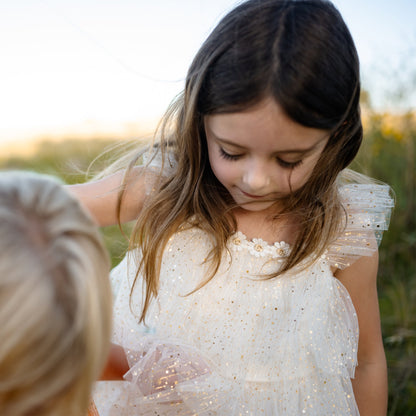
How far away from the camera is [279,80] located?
102 cm

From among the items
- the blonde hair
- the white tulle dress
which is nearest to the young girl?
the white tulle dress

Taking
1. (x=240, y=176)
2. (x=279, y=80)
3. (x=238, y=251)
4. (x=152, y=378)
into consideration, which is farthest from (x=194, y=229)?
(x=279, y=80)

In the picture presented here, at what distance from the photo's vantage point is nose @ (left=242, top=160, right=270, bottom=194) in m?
1.10

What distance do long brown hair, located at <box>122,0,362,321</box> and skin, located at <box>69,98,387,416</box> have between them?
0.12 feet

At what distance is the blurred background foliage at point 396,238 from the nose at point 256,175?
93 cm

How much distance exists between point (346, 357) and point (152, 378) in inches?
22.7

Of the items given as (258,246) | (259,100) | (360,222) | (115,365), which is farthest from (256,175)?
(115,365)

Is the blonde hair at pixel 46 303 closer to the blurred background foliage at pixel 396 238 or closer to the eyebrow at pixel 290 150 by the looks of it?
the eyebrow at pixel 290 150

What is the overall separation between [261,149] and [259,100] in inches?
4.6

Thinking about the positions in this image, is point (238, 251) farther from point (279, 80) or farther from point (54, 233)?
point (54, 233)

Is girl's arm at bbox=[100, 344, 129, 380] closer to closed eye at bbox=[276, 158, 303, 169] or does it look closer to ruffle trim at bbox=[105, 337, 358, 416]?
ruffle trim at bbox=[105, 337, 358, 416]

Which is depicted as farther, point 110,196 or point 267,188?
point 110,196

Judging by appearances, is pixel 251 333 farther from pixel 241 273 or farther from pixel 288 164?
pixel 288 164

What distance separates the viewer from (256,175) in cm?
110
